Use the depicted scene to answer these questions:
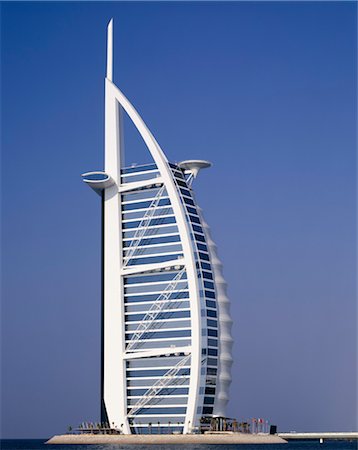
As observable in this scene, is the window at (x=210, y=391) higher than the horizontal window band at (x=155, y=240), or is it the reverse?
the horizontal window band at (x=155, y=240)

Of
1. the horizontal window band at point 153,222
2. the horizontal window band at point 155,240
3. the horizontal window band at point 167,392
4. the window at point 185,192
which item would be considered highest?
the window at point 185,192

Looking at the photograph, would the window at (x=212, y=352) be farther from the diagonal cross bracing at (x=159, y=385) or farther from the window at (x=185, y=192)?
the window at (x=185, y=192)

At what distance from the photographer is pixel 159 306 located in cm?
9431

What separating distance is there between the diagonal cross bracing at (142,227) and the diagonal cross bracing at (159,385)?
10.2 m

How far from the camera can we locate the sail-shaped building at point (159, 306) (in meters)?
92.6

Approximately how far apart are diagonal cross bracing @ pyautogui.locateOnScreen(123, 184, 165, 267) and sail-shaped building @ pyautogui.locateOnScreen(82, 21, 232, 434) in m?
0.09

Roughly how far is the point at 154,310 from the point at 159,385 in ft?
20.4

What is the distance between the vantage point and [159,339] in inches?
3693

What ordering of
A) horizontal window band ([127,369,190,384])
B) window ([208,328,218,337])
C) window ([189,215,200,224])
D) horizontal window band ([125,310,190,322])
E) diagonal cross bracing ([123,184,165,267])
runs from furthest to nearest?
1. diagonal cross bracing ([123,184,165,267])
2. window ([189,215,200,224])
3. window ([208,328,218,337])
4. horizontal window band ([125,310,190,322])
5. horizontal window band ([127,369,190,384])

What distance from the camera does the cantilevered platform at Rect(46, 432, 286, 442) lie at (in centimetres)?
9031

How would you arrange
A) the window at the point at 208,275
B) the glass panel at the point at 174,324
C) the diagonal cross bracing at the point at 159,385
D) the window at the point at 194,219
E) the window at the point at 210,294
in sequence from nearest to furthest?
the diagonal cross bracing at the point at 159,385 → the glass panel at the point at 174,324 → the window at the point at 210,294 → the window at the point at 208,275 → the window at the point at 194,219

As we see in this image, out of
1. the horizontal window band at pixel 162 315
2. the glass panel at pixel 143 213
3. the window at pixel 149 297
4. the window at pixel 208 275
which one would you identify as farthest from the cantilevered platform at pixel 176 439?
the glass panel at pixel 143 213

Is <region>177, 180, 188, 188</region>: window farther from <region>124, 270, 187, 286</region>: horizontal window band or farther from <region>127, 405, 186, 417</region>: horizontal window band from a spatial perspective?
<region>127, 405, 186, 417</region>: horizontal window band

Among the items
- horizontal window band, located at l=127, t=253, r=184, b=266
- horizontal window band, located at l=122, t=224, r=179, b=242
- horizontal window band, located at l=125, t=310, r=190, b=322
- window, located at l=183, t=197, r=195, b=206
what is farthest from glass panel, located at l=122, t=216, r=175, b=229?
horizontal window band, located at l=125, t=310, r=190, b=322
